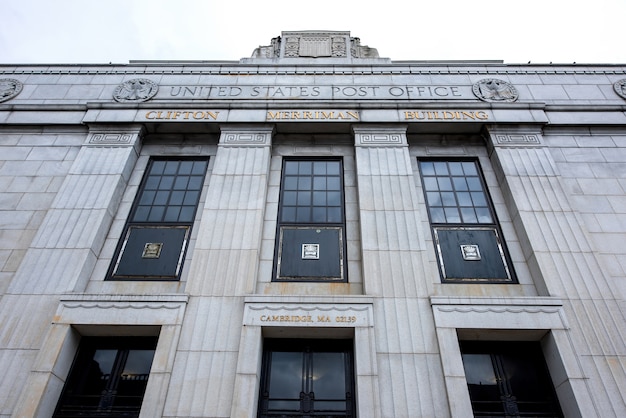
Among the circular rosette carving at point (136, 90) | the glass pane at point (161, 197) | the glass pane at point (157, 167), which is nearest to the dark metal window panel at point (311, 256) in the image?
the glass pane at point (161, 197)

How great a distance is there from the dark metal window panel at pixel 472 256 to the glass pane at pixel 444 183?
150 cm

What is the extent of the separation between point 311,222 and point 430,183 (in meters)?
3.68

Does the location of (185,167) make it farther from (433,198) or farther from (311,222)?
(433,198)

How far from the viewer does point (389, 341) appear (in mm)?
7777

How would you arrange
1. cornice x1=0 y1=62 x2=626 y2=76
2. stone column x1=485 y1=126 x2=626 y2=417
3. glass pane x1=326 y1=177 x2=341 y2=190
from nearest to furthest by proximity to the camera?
stone column x1=485 y1=126 x2=626 y2=417 → glass pane x1=326 y1=177 x2=341 y2=190 → cornice x1=0 y1=62 x2=626 y2=76

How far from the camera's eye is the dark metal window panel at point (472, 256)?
923cm

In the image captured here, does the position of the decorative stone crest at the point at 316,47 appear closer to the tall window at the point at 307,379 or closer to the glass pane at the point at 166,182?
the glass pane at the point at 166,182

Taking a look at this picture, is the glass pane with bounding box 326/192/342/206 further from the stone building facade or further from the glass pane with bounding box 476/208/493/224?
the glass pane with bounding box 476/208/493/224

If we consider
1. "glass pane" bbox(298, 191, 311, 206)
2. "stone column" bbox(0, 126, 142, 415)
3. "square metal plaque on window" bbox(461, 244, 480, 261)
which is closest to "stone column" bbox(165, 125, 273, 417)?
"glass pane" bbox(298, 191, 311, 206)

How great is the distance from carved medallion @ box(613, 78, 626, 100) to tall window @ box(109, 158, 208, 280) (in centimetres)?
1335

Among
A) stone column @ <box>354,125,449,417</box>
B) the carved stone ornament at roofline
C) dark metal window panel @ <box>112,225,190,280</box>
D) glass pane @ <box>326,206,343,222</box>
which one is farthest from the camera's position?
the carved stone ornament at roofline

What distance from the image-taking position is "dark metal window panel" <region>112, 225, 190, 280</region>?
934 centimetres

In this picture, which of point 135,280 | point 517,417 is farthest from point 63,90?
point 517,417

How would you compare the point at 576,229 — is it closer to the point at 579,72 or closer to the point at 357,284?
the point at 357,284
